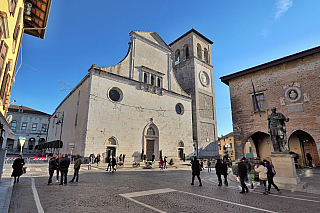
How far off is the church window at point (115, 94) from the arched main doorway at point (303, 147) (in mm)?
19387

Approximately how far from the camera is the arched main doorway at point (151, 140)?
24.9 metres

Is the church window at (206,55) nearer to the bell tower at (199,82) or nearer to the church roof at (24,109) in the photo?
the bell tower at (199,82)

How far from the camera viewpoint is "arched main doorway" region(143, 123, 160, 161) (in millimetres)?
24861

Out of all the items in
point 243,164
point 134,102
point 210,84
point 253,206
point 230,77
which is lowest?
point 253,206

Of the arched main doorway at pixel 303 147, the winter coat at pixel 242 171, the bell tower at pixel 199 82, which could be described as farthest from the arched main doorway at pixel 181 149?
the winter coat at pixel 242 171

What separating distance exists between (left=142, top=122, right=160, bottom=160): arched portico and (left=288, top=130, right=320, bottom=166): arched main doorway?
52.2ft

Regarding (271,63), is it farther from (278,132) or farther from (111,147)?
(111,147)

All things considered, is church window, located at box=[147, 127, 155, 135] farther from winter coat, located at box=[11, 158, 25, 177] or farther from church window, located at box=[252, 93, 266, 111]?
winter coat, located at box=[11, 158, 25, 177]

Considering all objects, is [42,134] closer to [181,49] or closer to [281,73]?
[181,49]

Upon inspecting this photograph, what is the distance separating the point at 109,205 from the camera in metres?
5.30

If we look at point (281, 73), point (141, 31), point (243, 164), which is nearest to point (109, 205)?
point (243, 164)

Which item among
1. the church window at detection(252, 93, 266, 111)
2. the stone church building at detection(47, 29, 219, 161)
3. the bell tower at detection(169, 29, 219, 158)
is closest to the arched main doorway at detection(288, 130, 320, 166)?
the church window at detection(252, 93, 266, 111)

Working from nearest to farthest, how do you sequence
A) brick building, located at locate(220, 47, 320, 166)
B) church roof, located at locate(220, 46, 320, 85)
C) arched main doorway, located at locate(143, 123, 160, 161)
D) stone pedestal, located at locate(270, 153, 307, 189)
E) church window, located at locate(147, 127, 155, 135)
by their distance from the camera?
stone pedestal, located at locate(270, 153, 307, 189), brick building, located at locate(220, 47, 320, 166), church roof, located at locate(220, 46, 320, 85), arched main doorway, located at locate(143, 123, 160, 161), church window, located at locate(147, 127, 155, 135)

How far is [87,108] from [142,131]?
305 inches
